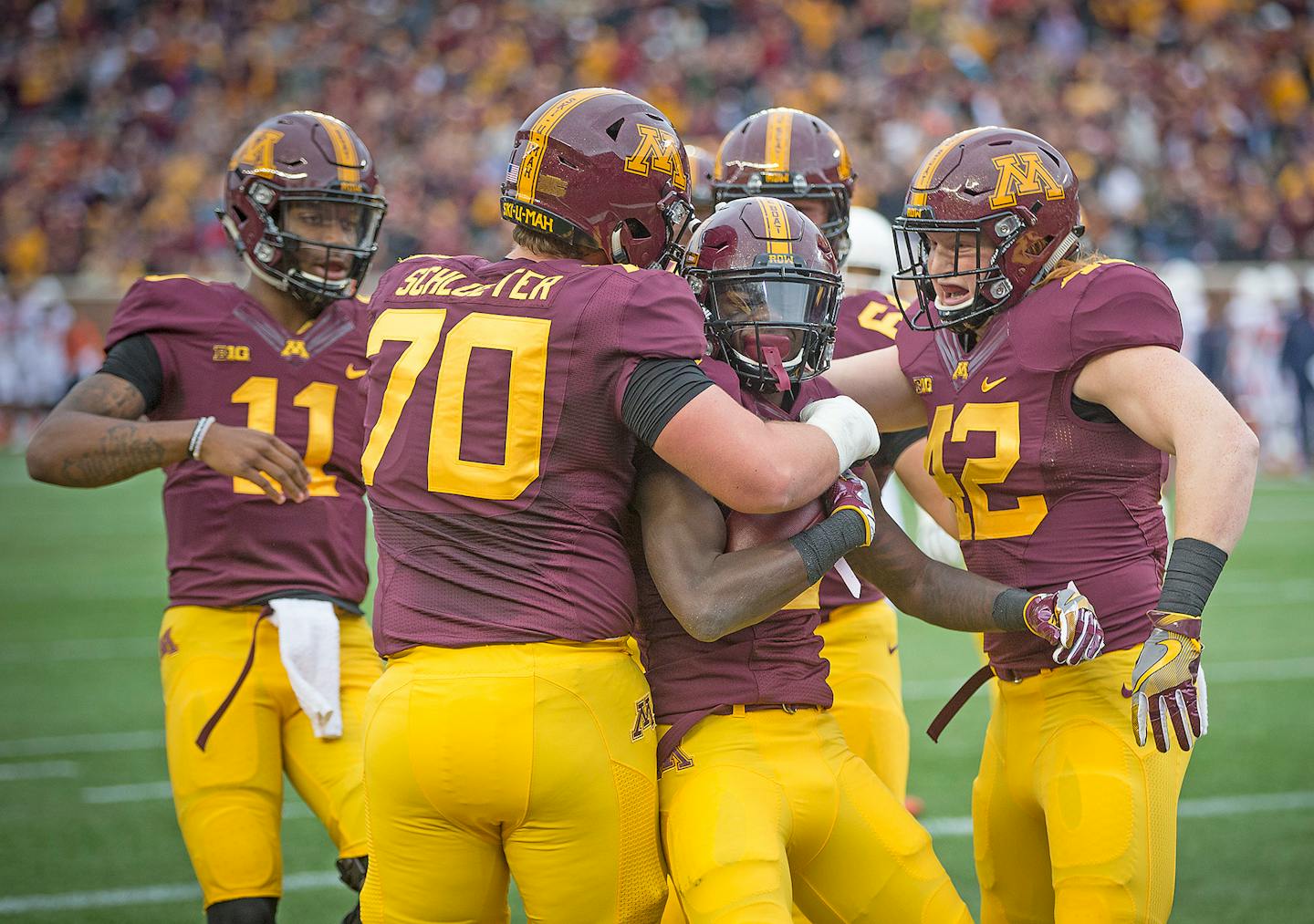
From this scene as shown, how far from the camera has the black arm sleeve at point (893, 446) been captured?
3.99 metres

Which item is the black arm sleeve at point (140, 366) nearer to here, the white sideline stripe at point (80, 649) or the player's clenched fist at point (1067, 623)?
the player's clenched fist at point (1067, 623)

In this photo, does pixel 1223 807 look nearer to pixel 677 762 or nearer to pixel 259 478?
pixel 677 762

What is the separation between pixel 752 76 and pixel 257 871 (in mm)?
19134

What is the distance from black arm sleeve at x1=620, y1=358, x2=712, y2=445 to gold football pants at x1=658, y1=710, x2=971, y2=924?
0.62 meters

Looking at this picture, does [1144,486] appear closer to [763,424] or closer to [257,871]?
[763,424]

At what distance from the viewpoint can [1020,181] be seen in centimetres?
335

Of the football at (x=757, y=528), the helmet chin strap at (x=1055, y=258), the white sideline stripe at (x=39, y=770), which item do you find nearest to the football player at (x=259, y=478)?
the football at (x=757, y=528)

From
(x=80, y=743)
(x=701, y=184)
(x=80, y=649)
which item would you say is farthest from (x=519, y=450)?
(x=80, y=649)

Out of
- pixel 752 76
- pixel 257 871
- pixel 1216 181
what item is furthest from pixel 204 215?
pixel 257 871

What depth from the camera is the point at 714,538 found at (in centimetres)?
291

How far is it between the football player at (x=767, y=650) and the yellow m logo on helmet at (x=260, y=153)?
4.58ft

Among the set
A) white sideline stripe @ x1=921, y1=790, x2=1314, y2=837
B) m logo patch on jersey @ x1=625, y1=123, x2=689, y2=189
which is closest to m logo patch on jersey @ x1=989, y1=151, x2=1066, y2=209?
m logo patch on jersey @ x1=625, y1=123, x2=689, y2=189

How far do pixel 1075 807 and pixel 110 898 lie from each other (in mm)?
3455

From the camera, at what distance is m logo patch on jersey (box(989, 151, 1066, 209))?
131 inches
